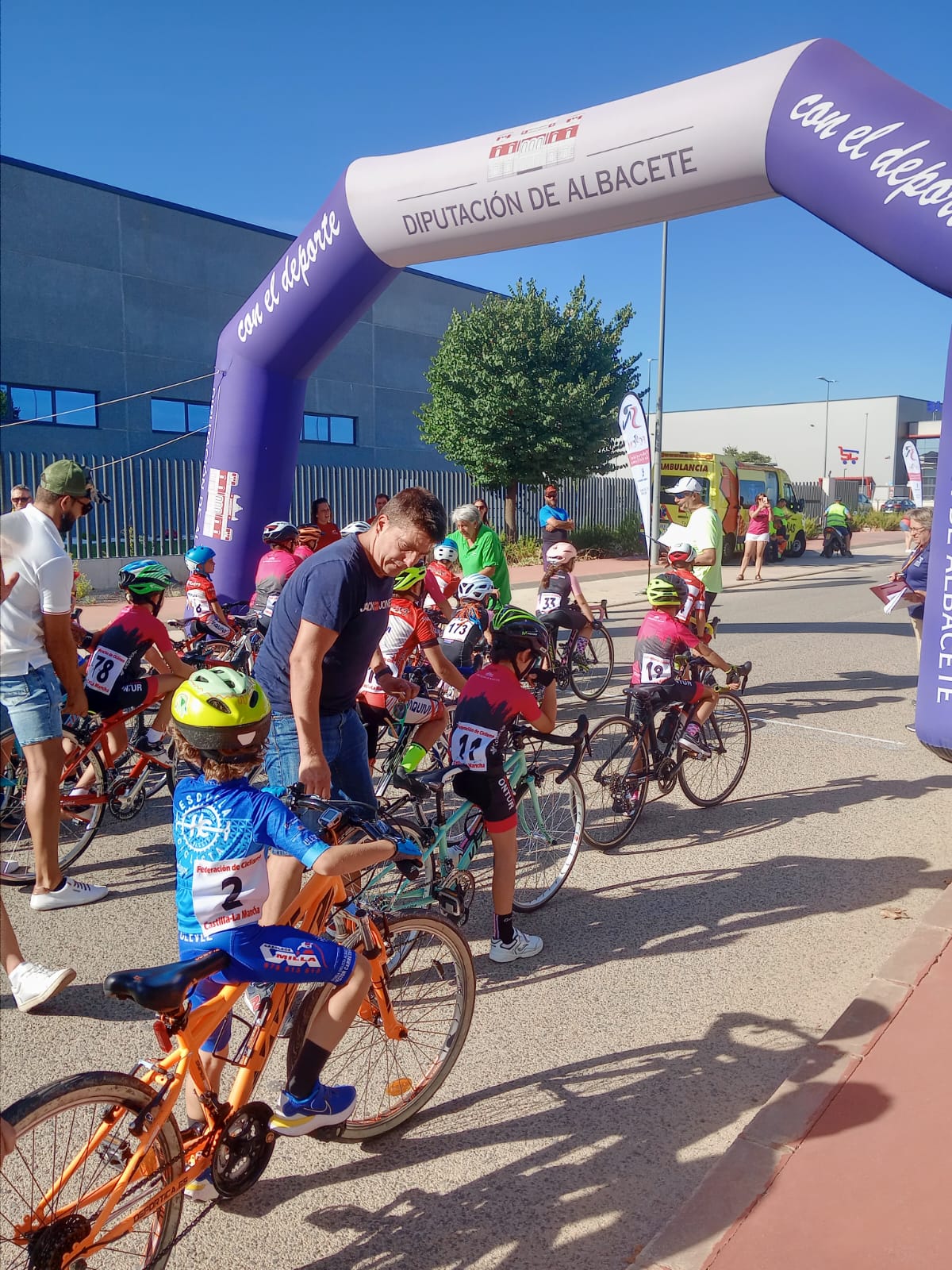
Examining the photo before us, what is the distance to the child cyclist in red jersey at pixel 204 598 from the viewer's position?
775cm

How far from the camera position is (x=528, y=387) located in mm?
23953

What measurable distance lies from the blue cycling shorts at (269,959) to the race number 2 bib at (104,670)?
10.6 feet

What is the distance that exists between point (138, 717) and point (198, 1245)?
3798 mm

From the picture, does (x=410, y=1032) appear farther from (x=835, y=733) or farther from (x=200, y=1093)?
(x=835, y=733)

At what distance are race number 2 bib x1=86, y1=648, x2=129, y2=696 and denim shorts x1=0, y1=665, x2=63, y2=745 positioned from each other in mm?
1006

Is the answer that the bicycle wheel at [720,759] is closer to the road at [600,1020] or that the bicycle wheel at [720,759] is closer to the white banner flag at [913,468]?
the road at [600,1020]

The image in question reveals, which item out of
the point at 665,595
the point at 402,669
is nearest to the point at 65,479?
the point at 402,669

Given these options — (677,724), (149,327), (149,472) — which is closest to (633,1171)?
(677,724)

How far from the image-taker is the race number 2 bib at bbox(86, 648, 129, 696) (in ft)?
18.0

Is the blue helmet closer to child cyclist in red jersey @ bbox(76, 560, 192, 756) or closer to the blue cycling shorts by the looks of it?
child cyclist in red jersey @ bbox(76, 560, 192, 756)

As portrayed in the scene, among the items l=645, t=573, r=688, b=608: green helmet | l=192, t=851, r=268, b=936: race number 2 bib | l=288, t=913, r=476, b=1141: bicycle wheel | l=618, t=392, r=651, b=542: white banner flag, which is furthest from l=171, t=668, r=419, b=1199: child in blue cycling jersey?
l=618, t=392, r=651, b=542: white banner flag

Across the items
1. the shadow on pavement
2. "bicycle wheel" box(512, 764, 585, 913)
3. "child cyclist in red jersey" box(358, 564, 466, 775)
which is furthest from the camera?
"child cyclist in red jersey" box(358, 564, 466, 775)

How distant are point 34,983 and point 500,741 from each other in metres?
2.12

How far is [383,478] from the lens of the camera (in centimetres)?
2217
